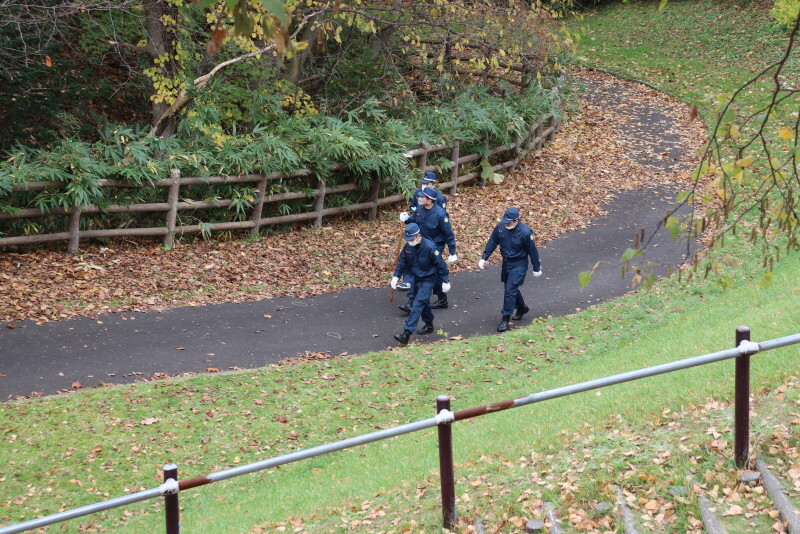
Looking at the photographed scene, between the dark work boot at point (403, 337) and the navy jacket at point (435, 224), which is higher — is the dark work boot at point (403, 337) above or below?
below

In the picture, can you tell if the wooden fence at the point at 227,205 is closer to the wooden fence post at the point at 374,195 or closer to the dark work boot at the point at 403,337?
the wooden fence post at the point at 374,195

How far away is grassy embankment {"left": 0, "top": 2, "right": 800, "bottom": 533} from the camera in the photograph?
21.2 ft

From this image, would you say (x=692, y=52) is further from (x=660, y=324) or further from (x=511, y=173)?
(x=660, y=324)

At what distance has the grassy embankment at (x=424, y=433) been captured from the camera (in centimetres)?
647

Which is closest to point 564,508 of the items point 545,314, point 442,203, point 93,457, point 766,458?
point 766,458

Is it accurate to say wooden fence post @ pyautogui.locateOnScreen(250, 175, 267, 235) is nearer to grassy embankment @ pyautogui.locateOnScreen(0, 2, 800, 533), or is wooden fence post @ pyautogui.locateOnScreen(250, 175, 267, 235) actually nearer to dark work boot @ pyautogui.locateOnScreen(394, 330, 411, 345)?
dark work boot @ pyautogui.locateOnScreen(394, 330, 411, 345)

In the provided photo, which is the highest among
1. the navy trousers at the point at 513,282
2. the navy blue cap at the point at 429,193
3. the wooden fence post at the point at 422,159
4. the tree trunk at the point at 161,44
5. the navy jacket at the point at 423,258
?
Result: the tree trunk at the point at 161,44

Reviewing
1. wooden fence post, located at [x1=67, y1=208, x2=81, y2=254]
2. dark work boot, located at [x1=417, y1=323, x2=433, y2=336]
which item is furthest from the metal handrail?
wooden fence post, located at [x1=67, y1=208, x2=81, y2=254]

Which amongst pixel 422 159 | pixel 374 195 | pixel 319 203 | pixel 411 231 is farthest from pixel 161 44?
pixel 411 231

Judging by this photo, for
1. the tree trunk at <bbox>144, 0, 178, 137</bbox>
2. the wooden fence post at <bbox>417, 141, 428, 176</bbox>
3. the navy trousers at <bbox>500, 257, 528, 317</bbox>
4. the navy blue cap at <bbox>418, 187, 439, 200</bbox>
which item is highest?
the tree trunk at <bbox>144, 0, 178, 137</bbox>

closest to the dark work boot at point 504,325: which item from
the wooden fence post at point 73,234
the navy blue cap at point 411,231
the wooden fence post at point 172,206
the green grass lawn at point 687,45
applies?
the navy blue cap at point 411,231

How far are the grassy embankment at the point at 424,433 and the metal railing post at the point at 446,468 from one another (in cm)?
19

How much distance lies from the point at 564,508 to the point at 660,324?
691 cm

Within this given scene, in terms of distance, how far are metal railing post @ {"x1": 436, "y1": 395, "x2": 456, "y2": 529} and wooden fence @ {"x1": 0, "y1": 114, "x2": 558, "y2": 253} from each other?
1078cm
